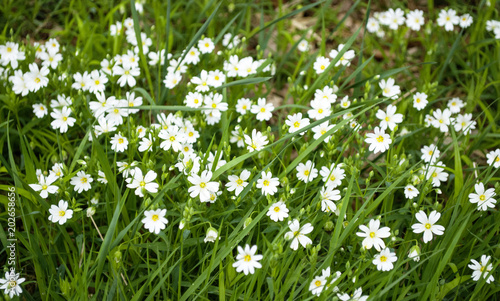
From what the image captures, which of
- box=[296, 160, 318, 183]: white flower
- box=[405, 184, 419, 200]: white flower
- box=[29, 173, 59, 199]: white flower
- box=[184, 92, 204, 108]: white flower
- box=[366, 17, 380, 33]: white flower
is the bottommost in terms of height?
box=[29, 173, 59, 199]: white flower

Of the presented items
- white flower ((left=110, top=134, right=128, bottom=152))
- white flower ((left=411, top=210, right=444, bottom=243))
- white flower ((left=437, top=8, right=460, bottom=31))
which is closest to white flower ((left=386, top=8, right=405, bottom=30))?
white flower ((left=437, top=8, right=460, bottom=31))

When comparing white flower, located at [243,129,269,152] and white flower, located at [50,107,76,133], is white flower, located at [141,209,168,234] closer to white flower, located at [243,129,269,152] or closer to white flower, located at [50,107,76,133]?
white flower, located at [243,129,269,152]

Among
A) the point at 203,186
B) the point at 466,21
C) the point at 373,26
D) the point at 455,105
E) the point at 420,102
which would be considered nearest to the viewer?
the point at 203,186

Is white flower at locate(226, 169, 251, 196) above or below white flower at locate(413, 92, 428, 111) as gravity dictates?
below

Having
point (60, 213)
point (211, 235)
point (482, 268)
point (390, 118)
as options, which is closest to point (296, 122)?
point (390, 118)

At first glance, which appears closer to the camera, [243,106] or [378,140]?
[378,140]

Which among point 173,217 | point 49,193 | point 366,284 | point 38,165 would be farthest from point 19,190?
point 366,284

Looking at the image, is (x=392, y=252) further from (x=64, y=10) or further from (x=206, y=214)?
(x=64, y=10)

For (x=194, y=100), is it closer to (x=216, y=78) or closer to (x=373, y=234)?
(x=216, y=78)
